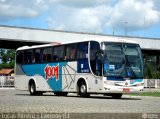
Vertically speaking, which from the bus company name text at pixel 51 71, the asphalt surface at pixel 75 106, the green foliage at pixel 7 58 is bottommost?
the asphalt surface at pixel 75 106

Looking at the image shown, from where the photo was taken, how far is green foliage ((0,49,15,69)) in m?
134

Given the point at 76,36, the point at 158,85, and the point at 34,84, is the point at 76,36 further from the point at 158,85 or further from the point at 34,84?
the point at 34,84

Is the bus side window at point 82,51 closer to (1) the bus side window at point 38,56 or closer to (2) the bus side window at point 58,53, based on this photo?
(2) the bus side window at point 58,53

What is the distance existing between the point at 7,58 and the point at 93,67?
388 feet

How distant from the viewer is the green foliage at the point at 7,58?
441 feet

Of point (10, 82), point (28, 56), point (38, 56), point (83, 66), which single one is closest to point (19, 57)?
point (28, 56)

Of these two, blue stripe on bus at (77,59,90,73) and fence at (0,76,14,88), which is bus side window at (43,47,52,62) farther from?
fence at (0,76,14,88)

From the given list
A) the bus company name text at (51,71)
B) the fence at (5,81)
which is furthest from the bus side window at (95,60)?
the fence at (5,81)

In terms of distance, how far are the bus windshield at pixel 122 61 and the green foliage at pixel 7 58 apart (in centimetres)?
10956

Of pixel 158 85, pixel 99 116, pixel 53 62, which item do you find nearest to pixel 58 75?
pixel 53 62

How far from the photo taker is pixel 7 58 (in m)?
141

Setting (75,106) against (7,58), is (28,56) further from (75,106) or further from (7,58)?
(7,58)

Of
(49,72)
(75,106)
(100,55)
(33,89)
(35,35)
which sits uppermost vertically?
(35,35)

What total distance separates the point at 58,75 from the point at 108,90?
4671 millimetres
